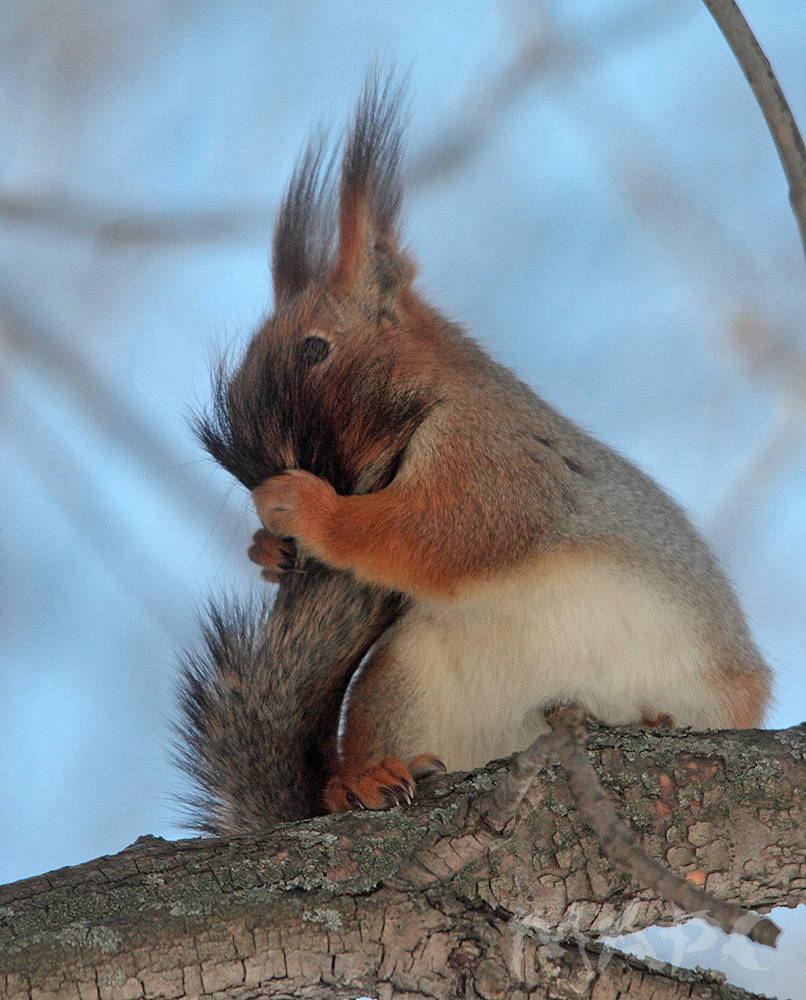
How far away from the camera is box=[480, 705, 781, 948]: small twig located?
860mm

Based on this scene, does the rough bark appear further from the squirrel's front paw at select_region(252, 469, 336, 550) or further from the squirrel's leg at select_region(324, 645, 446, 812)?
the squirrel's front paw at select_region(252, 469, 336, 550)

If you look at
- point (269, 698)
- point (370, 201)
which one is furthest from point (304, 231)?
point (269, 698)

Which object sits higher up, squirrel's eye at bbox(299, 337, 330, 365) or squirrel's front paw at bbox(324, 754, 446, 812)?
squirrel's eye at bbox(299, 337, 330, 365)

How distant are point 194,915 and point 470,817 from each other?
38cm

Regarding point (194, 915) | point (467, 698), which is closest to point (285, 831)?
point (194, 915)

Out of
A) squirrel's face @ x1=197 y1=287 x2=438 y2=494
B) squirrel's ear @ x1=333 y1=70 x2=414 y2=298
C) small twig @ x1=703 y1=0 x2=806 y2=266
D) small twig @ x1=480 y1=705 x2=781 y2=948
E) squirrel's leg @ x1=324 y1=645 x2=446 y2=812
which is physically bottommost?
small twig @ x1=480 y1=705 x2=781 y2=948

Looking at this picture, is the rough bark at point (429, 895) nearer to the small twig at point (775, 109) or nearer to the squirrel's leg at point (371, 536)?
the squirrel's leg at point (371, 536)

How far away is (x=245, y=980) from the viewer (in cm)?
127

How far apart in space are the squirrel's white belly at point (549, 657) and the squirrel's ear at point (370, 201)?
0.71 m

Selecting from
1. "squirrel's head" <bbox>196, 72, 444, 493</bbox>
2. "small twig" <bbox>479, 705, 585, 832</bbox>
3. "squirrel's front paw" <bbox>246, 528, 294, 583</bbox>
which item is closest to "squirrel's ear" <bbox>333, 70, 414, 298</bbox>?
"squirrel's head" <bbox>196, 72, 444, 493</bbox>

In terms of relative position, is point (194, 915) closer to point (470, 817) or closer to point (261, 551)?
point (470, 817)

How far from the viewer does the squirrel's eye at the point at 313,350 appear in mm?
1985

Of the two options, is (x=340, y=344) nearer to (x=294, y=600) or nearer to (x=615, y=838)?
(x=294, y=600)

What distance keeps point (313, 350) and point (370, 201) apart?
0.35 metres
